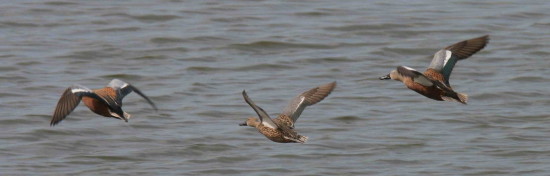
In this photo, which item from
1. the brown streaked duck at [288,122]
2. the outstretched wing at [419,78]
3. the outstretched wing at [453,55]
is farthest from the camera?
the outstretched wing at [453,55]

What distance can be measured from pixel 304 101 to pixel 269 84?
6414 mm

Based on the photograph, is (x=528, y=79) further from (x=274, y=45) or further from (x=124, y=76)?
→ (x=124, y=76)

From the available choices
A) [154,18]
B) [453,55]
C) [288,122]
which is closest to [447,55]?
[453,55]

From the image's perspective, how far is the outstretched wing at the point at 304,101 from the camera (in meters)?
9.86

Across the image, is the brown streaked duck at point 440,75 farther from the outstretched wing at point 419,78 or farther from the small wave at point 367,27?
the small wave at point 367,27

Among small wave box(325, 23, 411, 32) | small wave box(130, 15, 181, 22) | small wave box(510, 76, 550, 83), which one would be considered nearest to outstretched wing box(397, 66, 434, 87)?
small wave box(510, 76, 550, 83)

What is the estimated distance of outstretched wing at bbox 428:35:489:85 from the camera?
33.1 ft

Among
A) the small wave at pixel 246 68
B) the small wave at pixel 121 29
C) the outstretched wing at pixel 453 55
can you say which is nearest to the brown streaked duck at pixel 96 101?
the outstretched wing at pixel 453 55

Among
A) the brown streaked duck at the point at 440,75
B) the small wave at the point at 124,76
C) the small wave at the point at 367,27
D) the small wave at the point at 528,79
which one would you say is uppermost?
the brown streaked duck at the point at 440,75

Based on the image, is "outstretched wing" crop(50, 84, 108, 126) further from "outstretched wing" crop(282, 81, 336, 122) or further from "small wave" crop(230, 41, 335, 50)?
"small wave" crop(230, 41, 335, 50)

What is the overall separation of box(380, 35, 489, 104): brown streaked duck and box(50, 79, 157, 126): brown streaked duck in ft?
6.00

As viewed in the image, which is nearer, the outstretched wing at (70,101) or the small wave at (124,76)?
the outstretched wing at (70,101)

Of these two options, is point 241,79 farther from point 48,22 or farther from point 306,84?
point 48,22

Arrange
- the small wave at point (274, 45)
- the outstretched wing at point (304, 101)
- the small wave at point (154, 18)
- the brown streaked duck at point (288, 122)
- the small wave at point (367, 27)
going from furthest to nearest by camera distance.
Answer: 1. the small wave at point (154, 18)
2. the small wave at point (367, 27)
3. the small wave at point (274, 45)
4. the outstretched wing at point (304, 101)
5. the brown streaked duck at point (288, 122)
